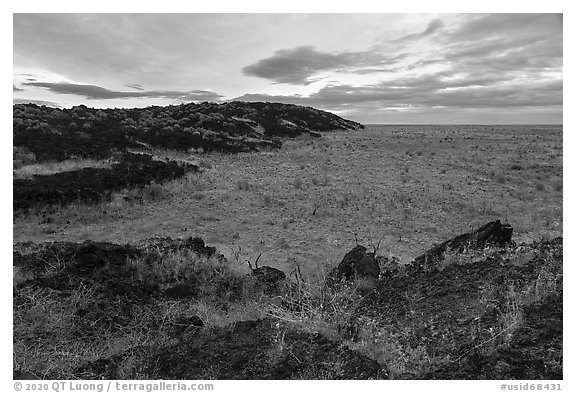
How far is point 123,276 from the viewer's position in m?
7.77

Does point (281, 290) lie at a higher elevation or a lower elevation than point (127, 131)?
lower

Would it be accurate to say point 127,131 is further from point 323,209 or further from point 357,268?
point 357,268

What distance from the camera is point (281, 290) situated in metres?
7.31

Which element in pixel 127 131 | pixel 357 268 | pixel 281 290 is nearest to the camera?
pixel 281 290

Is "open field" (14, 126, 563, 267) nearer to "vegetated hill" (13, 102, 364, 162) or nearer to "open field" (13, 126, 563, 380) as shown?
"open field" (13, 126, 563, 380)

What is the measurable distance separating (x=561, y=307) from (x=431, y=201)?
439 inches

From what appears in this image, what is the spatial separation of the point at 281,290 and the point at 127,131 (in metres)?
24.0

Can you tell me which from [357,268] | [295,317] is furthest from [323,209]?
[295,317]

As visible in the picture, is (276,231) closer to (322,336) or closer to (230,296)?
(230,296)

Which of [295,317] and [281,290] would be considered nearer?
[295,317]

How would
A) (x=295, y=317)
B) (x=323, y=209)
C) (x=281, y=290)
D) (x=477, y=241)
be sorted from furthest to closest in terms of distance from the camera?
(x=323, y=209)
(x=477, y=241)
(x=281, y=290)
(x=295, y=317)

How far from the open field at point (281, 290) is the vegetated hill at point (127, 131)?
829 cm

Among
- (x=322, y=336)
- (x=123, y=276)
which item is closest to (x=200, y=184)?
(x=123, y=276)

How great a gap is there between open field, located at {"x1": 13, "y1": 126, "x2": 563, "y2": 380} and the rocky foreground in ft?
0.08
